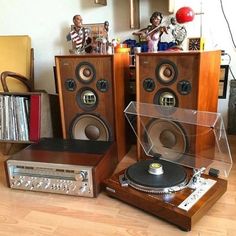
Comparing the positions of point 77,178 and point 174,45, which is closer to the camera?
point 77,178

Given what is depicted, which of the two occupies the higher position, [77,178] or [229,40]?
[229,40]

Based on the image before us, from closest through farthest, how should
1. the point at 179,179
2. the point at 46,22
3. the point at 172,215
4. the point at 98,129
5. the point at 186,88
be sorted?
the point at 172,215
the point at 179,179
the point at 186,88
the point at 98,129
the point at 46,22

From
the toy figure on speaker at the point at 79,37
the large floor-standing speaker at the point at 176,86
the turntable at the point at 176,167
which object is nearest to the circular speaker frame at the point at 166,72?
the large floor-standing speaker at the point at 176,86

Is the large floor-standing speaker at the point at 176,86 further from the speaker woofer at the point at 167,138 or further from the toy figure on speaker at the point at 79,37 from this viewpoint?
the toy figure on speaker at the point at 79,37

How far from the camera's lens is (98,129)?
1.47 m

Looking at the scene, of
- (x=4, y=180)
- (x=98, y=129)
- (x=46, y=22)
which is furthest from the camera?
(x=46, y=22)

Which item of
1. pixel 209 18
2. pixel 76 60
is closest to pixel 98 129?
pixel 76 60

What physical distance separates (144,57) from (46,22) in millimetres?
1070

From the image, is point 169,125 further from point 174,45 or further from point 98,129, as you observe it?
point 174,45

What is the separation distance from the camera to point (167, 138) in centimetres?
130

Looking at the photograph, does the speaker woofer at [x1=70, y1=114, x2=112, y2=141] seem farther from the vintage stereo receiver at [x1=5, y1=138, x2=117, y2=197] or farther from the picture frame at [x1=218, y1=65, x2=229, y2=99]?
the picture frame at [x1=218, y1=65, x2=229, y2=99]

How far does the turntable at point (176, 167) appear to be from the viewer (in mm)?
984

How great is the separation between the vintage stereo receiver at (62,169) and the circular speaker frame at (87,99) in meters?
0.23

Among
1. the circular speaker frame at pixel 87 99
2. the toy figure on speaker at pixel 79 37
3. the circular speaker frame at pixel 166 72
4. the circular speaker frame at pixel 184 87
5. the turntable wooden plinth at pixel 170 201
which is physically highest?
the toy figure on speaker at pixel 79 37
